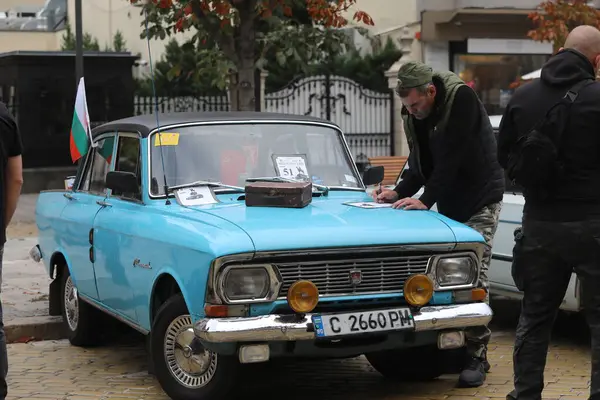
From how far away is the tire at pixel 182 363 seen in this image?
5.88 metres

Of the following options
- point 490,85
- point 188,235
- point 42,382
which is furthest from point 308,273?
point 490,85

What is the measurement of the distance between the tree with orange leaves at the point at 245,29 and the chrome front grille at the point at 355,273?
6.33 m

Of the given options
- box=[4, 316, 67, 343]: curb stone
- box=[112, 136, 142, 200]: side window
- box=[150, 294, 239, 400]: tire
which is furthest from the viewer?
box=[4, 316, 67, 343]: curb stone

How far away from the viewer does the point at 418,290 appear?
6.04m

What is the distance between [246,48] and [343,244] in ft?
23.8

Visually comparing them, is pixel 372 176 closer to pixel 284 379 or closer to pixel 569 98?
pixel 284 379

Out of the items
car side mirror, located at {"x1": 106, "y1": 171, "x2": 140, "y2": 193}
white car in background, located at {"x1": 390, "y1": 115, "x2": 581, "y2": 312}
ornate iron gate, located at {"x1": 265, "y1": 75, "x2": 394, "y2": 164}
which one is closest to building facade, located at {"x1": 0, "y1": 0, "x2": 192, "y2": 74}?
ornate iron gate, located at {"x1": 265, "y1": 75, "x2": 394, "y2": 164}

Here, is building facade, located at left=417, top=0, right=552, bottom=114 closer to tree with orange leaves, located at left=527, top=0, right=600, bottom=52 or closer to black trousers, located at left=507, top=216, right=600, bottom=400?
tree with orange leaves, located at left=527, top=0, right=600, bottom=52

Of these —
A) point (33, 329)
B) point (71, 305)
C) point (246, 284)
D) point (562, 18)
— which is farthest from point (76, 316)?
point (562, 18)

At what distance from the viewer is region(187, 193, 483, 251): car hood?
577 cm

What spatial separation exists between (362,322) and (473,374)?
4.07 ft

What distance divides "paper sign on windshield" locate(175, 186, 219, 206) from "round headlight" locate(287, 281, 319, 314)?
1.22 meters

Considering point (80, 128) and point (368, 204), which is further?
point (80, 128)

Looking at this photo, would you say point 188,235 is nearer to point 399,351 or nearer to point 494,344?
point 399,351
